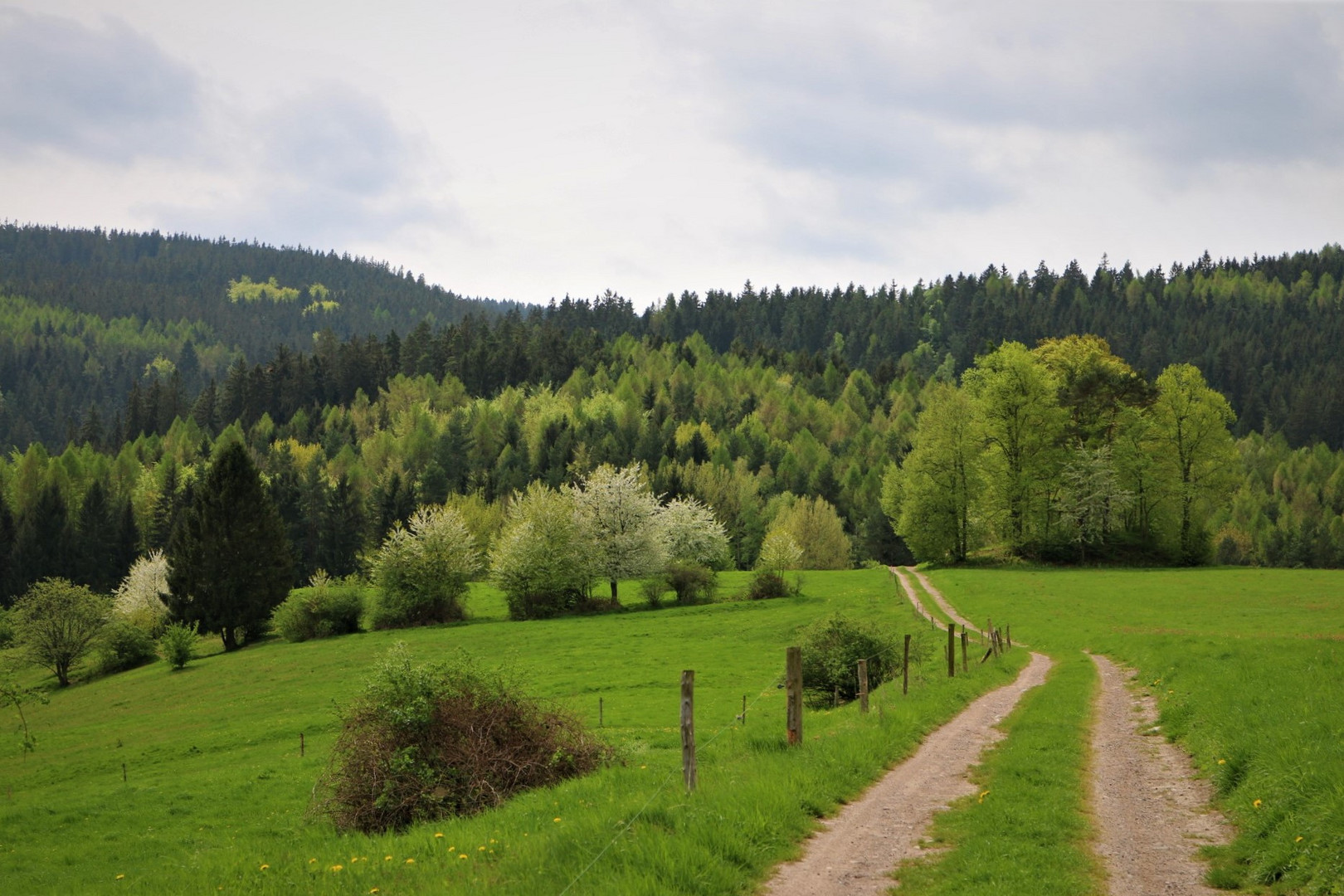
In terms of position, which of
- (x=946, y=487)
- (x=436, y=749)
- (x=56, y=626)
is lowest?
(x=56, y=626)

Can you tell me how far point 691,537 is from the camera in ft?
284

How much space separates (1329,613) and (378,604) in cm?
6778

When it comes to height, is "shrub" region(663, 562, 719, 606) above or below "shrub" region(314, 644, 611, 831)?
below

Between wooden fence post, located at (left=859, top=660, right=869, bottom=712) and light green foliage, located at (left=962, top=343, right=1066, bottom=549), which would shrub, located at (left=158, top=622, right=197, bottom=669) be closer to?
wooden fence post, located at (left=859, top=660, right=869, bottom=712)

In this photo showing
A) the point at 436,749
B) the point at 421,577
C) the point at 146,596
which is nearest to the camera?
the point at 436,749

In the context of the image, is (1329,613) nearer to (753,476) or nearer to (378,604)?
(378,604)

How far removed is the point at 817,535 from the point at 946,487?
3330 centimetres

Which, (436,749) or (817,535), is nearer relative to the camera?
(436,749)

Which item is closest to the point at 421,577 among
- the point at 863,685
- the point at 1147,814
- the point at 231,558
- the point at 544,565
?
the point at 544,565

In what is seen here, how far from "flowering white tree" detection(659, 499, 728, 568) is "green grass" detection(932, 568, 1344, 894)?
31.3 meters

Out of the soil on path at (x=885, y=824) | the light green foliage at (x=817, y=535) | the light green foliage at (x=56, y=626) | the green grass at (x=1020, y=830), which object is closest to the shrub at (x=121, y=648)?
the light green foliage at (x=56, y=626)

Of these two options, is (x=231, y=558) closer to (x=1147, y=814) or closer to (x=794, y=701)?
(x=794, y=701)

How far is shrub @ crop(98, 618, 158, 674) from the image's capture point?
244 ft

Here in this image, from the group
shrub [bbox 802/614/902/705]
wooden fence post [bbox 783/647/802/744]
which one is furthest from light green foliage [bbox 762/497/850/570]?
wooden fence post [bbox 783/647/802/744]
